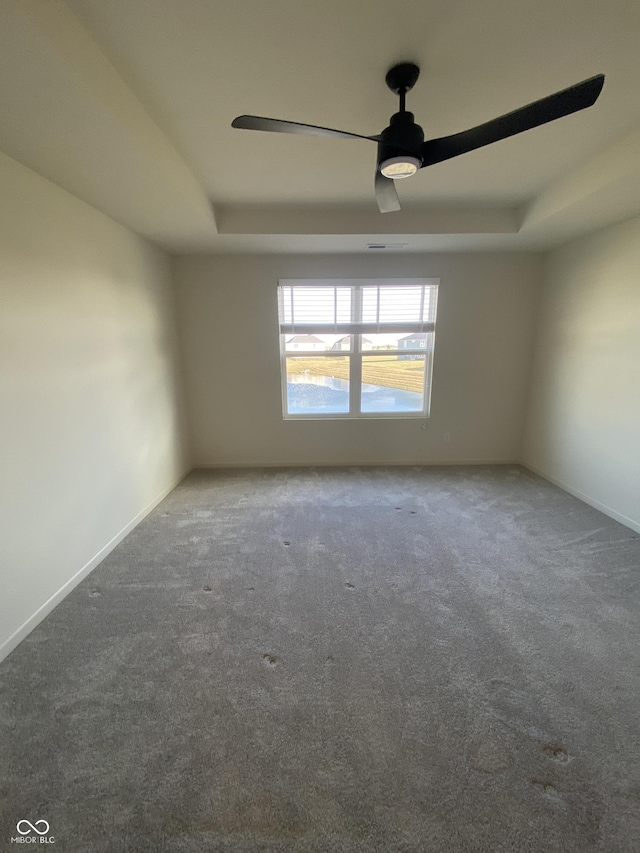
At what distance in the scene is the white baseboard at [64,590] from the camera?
1682 millimetres

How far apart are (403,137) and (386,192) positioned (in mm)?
388

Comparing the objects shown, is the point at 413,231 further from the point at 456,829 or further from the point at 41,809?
the point at 41,809

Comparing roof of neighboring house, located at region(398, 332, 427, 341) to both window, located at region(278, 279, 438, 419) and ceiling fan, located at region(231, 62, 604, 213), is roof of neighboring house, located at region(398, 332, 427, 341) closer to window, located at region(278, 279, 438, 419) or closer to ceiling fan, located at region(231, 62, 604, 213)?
window, located at region(278, 279, 438, 419)

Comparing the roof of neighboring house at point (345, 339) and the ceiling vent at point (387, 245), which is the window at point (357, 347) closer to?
the roof of neighboring house at point (345, 339)

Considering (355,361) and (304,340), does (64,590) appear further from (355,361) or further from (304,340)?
(355,361)

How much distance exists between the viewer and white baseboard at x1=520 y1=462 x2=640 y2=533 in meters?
2.73

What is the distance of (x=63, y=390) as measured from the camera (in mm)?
2082

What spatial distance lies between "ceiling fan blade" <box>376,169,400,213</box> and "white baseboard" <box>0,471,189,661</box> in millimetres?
2993

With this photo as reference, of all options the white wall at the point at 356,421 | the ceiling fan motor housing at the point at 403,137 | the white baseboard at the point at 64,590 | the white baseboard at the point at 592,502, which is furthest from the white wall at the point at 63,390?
the white baseboard at the point at 592,502

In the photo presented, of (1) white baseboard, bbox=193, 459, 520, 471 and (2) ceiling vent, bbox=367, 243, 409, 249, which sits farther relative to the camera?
(1) white baseboard, bbox=193, 459, 520, 471

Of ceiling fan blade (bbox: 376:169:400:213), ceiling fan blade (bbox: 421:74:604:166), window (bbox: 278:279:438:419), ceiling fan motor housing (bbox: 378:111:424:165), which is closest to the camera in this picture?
ceiling fan blade (bbox: 421:74:604:166)

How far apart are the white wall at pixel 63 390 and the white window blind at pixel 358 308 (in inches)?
60.0

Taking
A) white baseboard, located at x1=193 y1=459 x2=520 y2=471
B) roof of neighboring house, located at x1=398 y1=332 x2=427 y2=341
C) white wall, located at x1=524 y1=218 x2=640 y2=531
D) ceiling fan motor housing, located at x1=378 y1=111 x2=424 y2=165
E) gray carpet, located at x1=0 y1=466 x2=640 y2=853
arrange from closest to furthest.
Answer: gray carpet, located at x1=0 y1=466 x2=640 y2=853 < ceiling fan motor housing, located at x1=378 y1=111 x2=424 y2=165 < white wall, located at x1=524 y1=218 x2=640 y2=531 < roof of neighboring house, located at x1=398 y1=332 x2=427 y2=341 < white baseboard, located at x1=193 y1=459 x2=520 y2=471

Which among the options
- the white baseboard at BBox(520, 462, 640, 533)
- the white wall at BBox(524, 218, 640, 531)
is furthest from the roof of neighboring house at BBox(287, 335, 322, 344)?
the white baseboard at BBox(520, 462, 640, 533)
